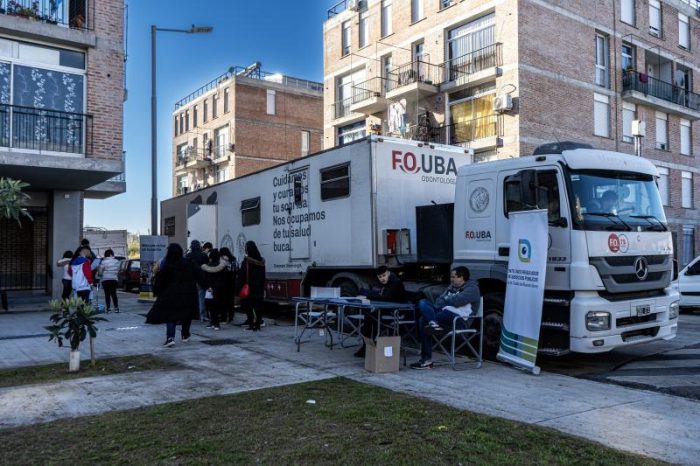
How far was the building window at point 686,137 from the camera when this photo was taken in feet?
108

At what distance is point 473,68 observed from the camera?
84.2ft

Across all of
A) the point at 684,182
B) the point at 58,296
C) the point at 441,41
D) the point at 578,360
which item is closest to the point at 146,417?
the point at 578,360

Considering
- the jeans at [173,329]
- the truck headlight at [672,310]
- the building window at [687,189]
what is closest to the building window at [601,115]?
the building window at [687,189]

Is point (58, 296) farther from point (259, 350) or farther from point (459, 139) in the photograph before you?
point (459, 139)

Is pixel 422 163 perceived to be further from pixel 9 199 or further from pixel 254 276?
pixel 9 199

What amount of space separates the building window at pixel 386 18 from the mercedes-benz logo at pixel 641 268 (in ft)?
80.6

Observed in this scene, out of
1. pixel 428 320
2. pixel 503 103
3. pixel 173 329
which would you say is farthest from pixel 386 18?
pixel 428 320

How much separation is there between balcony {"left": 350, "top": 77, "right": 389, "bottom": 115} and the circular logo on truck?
70.5 ft

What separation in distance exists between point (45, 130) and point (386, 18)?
20.2m

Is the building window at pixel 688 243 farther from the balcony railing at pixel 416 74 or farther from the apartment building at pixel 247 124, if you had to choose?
the apartment building at pixel 247 124

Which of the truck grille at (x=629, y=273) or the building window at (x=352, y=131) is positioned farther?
the building window at (x=352, y=131)

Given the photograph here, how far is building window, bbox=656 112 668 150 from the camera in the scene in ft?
102

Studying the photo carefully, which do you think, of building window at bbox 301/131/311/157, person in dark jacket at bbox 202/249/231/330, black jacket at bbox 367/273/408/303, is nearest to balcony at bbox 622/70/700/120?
person in dark jacket at bbox 202/249/231/330

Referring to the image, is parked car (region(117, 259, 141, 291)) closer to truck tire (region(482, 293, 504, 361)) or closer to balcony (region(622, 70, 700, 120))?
truck tire (region(482, 293, 504, 361))
